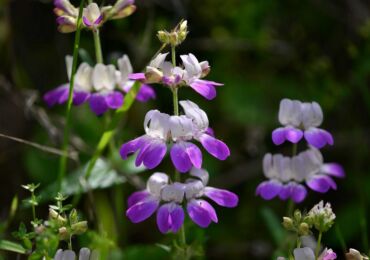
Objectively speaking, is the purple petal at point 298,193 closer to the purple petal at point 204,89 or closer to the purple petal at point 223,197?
the purple petal at point 223,197

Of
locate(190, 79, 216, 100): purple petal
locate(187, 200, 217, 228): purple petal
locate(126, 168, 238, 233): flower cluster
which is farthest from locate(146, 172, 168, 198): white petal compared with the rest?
locate(190, 79, 216, 100): purple petal

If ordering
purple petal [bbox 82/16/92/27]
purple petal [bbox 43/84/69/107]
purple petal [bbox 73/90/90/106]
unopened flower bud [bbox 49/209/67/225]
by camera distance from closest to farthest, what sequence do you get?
unopened flower bud [bbox 49/209/67/225]
purple petal [bbox 82/16/92/27]
purple petal [bbox 73/90/90/106]
purple petal [bbox 43/84/69/107]

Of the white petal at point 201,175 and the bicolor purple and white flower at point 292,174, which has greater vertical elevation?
the white petal at point 201,175

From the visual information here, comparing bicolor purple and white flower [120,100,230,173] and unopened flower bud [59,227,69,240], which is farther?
bicolor purple and white flower [120,100,230,173]

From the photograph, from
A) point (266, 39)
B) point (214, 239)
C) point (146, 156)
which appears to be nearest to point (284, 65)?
point (266, 39)

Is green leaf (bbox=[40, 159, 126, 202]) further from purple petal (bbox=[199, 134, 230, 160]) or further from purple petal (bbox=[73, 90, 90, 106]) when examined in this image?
purple petal (bbox=[199, 134, 230, 160])

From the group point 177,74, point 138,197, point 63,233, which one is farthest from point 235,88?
point 63,233

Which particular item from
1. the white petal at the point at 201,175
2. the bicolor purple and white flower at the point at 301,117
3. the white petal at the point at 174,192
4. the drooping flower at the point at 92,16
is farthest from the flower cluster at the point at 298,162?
the drooping flower at the point at 92,16

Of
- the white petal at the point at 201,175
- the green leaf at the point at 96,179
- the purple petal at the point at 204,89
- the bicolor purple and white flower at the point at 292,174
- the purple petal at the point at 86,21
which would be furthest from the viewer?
the green leaf at the point at 96,179
